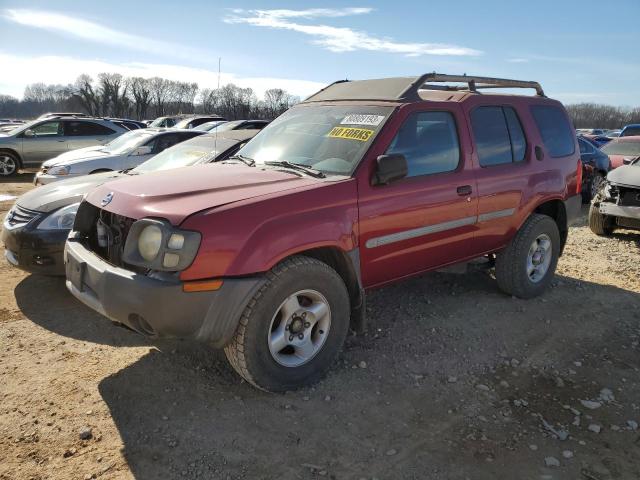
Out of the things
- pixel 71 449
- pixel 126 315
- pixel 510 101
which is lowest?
pixel 71 449

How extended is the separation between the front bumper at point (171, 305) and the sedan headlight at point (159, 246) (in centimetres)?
9

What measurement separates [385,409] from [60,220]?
11.3 ft

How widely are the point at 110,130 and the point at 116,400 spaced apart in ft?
43.0

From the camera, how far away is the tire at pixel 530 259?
4.83 metres

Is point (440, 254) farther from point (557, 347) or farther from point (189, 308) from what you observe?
point (189, 308)

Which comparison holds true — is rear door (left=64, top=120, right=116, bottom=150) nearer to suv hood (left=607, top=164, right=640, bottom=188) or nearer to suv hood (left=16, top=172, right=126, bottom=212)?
suv hood (left=16, top=172, right=126, bottom=212)

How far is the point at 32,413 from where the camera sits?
9.94 feet

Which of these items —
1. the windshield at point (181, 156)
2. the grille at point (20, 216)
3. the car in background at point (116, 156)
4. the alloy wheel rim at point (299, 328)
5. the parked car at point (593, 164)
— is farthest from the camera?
the parked car at point (593, 164)

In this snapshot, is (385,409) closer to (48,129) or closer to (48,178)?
(48,178)

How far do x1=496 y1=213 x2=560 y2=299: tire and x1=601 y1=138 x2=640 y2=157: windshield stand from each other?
9.32m

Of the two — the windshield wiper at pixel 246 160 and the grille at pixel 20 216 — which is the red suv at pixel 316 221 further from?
Result: the grille at pixel 20 216

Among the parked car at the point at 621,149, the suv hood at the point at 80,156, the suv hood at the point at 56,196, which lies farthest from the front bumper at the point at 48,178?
the parked car at the point at 621,149

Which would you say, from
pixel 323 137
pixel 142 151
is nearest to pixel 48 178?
pixel 142 151

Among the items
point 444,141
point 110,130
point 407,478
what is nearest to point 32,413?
point 407,478
